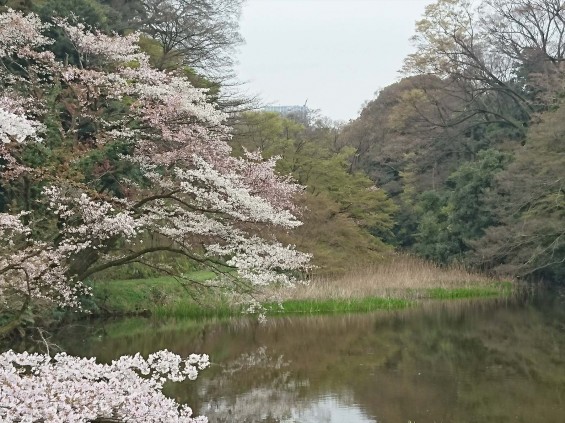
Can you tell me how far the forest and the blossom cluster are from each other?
3 cm

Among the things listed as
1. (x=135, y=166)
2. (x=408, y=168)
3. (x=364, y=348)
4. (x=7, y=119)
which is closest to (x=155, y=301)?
(x=364, y=348)

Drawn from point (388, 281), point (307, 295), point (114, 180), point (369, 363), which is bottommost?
point (369, 363)

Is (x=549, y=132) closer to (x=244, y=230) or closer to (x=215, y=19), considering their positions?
(x=215, y=19)

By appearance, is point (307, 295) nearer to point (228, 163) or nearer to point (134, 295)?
point (134, 295)

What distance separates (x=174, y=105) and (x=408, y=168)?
75.3ft

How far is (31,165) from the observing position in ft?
30.5

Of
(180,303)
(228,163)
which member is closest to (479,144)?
(180,303)

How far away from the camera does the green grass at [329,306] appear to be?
16.7m

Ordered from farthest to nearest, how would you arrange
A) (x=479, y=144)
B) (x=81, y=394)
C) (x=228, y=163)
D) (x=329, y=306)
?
1. (x=479, y=144)
2. (x=329, y=306)
3. (x=228, y=163)
4. (x=81, y=394)

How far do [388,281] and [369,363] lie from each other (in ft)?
23.7

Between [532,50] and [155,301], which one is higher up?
[532,50]

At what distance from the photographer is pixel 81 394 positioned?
10.4ft

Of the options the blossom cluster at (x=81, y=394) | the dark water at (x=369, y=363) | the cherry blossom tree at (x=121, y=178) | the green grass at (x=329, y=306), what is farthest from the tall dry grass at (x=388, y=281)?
the blossom cluster at (x=81, y=394)

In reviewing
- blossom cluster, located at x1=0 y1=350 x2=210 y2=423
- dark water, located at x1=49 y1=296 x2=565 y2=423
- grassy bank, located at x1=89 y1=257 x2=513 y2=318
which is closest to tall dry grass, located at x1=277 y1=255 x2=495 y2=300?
grassy bank, located at x1=89 y1=257 x2=513 y2=318
